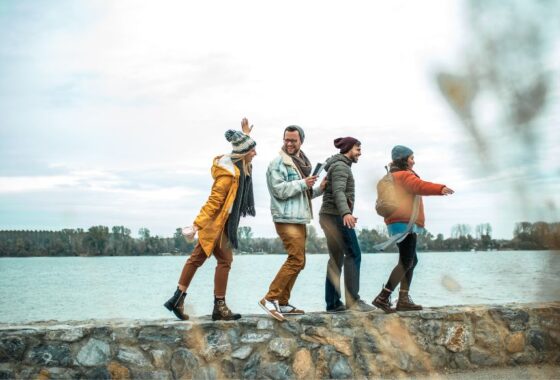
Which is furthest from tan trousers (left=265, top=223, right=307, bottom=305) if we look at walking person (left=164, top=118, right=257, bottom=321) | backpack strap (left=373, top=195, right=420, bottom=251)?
backpack strap (left=373, top=195, right=420, bottom=251)

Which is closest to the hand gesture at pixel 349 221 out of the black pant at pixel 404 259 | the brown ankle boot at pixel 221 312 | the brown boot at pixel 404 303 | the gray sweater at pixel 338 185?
the gray sweater at pixel 338 185

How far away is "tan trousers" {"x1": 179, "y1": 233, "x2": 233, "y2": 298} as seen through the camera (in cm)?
548

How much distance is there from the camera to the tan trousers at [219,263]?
5484 mm

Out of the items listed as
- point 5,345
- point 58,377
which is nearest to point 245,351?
point 58,377

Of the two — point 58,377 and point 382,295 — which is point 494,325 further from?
point 58,377

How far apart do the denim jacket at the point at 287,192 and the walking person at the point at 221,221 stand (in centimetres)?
24

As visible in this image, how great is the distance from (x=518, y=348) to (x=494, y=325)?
31cm

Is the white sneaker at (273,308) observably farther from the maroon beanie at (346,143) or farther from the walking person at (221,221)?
the maroon beanie at (346,143)

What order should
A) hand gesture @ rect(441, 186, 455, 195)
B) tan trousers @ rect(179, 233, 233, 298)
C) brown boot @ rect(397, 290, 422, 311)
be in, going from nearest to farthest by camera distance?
hand gesture @ rect(441, 186, 455, 195), tan trousers @ rect(179, 233, 233, 298), brown boot @ rect(397, 290, 422, 311)

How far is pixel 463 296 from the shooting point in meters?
31.5

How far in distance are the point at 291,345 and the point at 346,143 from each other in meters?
1.91

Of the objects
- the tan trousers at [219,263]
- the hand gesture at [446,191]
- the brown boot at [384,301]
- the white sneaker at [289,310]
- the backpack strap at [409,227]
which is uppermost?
the hand gesture at [446,191]

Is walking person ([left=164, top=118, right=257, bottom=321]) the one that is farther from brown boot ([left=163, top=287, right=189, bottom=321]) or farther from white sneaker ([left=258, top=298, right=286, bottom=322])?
white sneaker ([left=258, top=298, right=286, bottom=322])

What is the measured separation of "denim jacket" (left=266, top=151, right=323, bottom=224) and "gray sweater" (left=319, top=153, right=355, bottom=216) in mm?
250
